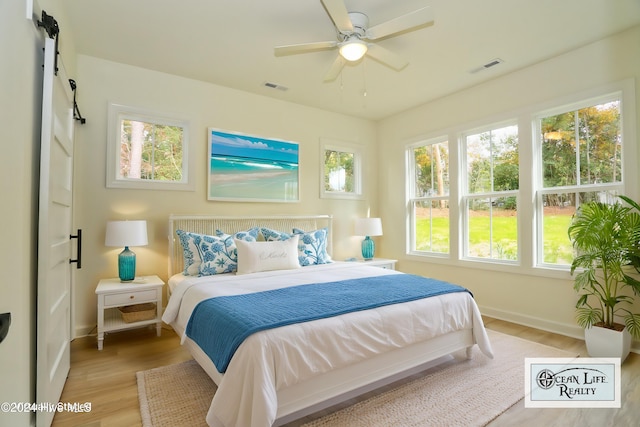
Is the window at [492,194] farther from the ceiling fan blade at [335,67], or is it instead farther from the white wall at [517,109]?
the ceiling fan blade at [335,67]

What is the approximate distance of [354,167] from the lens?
534 cm

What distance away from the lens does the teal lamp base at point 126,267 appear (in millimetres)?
3111

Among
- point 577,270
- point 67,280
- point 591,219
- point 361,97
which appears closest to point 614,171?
point 591,219

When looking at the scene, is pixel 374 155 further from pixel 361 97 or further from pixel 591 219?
pixel 591 219

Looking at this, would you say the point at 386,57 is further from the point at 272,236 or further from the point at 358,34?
the point at 272,236

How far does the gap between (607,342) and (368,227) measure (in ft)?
9.32

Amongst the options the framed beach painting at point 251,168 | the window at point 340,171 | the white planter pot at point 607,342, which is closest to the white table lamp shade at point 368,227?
the window at point 340,171

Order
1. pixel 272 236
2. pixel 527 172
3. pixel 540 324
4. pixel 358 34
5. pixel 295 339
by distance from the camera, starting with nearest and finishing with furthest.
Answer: pixel 295 339 → pixel 358 34 → pixel 540 324 → pixel 527 172 → pixel 272 236

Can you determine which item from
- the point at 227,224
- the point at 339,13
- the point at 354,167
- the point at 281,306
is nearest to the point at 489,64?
the point at 339,13

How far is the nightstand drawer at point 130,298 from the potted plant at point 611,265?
12.7 ft

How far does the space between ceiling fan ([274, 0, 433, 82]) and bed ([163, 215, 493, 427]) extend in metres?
1.89

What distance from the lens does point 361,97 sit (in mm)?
4398

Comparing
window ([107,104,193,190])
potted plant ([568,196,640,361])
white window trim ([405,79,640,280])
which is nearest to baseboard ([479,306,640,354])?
potted plant ([568,196,640,361])

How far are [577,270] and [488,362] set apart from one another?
146 centimetres
